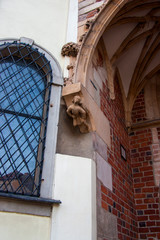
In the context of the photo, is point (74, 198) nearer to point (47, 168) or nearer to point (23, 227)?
point (47, 168)

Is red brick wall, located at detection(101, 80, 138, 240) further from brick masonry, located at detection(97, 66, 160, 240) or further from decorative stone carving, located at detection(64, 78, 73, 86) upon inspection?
decorative stone carving, located at detection(64, 78, 73, 86)

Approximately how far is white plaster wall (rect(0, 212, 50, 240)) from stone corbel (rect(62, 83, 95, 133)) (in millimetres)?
1186

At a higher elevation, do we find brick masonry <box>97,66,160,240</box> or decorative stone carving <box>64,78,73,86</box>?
decorative stone carving <box>64,78,73,86</box>

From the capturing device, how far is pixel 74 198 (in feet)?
9.30

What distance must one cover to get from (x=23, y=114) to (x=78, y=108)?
67 centimetres

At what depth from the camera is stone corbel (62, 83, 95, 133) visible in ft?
10.7

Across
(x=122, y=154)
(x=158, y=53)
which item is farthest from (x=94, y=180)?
(x=158, y=53)

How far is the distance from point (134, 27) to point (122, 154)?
244 cm

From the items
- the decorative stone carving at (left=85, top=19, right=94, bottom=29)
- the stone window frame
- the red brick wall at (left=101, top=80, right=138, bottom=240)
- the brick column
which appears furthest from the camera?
the brick column

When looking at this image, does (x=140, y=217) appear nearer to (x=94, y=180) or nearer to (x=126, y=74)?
(x=94, y=180)

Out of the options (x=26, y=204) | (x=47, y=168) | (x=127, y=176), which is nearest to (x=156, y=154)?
(x=127, y=176)

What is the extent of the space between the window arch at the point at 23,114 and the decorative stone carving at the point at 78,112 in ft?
1.04

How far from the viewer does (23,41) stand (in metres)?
3.72

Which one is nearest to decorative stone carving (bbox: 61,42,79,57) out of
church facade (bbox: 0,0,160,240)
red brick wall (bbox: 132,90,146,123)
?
church facade (bbox: 0,0,160,240)
